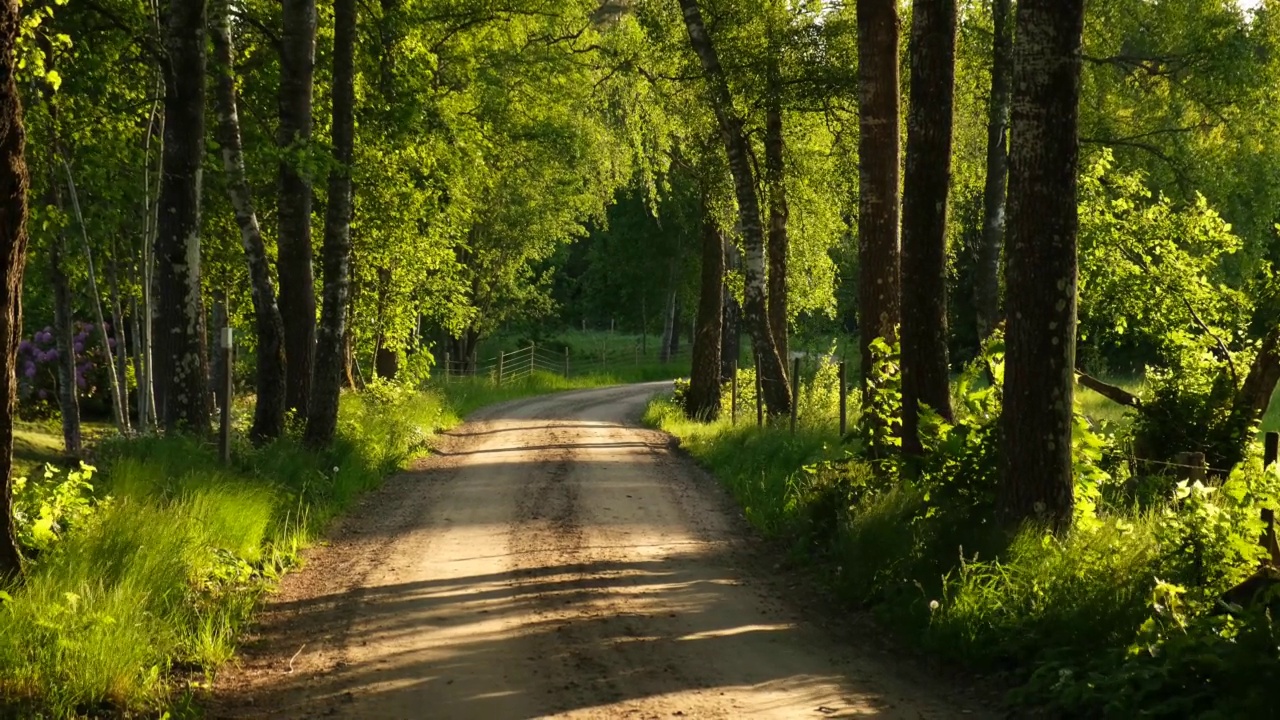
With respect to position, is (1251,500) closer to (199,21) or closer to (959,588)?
(959,588)

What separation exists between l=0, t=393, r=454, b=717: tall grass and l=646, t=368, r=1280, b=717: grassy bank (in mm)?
4889

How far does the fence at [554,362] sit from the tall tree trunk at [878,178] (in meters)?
30.7

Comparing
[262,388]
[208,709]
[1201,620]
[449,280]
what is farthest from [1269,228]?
[208,709]

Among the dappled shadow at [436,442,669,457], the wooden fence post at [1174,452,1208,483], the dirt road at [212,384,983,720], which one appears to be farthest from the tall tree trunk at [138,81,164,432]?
the wooden fence post at [1174,452,1208,483]

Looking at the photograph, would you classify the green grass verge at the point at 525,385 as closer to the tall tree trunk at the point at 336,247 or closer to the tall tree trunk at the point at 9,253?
the tall tree trunk at the point at 336,247

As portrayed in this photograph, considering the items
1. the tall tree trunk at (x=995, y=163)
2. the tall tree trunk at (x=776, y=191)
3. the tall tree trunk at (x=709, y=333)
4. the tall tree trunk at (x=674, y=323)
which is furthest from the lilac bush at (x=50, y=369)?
the tall tree trunk at (x=674, y=323)

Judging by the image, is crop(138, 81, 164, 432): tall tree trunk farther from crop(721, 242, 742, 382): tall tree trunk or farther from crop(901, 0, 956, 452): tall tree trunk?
crop(721, 242, 742, 382): tall tree trunk

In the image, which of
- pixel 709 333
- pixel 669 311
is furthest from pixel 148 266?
pixel 669 311

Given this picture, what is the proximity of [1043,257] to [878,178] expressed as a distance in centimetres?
550

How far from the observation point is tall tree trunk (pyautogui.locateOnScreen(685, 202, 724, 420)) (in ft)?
87.9

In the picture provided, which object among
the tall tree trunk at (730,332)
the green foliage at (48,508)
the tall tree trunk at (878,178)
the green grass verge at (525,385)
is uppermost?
the tall tree trunk at (878,178)

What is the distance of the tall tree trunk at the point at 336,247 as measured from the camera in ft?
56.1

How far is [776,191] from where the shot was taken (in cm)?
2170

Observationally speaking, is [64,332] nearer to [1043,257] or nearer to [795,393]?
[795,393]
